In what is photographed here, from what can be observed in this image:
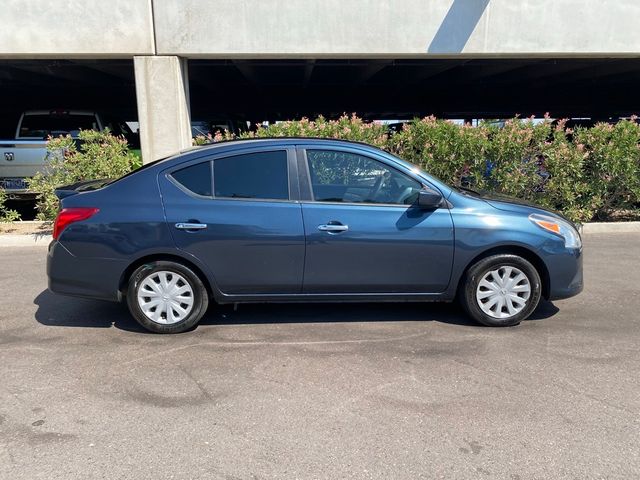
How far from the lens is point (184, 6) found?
28.5 ft

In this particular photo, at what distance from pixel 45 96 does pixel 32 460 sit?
77.6 feet

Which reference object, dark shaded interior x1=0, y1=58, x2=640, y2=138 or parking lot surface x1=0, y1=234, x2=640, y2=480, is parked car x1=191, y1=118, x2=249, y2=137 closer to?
dark shaded interior x1=0, y1=58, x2=640, y2=138

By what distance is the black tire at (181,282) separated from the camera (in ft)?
14.3

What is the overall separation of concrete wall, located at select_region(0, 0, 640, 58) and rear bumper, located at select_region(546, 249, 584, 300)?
5.79 m

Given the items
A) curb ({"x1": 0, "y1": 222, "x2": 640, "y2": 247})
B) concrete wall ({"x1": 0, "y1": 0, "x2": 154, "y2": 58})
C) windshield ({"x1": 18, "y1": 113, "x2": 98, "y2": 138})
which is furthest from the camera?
windshield ({"x1": 18, "y1": 113, "x2": 98, "y2": 138})

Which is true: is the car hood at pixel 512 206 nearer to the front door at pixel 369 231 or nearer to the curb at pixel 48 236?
the front door at pixel 369 231

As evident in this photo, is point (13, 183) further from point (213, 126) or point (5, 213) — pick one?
point (213, 126)

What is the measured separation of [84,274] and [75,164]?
4723mm

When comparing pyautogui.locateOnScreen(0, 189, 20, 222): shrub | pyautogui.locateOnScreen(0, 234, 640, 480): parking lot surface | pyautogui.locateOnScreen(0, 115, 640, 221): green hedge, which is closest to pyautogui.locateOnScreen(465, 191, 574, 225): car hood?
pyautogui.locateOnScreen(0, 234, 640, 480): parking lot surface

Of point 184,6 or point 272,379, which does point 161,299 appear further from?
point 184,6

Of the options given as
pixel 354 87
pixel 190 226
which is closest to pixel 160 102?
pixel 190 226

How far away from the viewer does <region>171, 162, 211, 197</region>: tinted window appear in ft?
14.4

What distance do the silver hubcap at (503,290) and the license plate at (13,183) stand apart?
28.2 ft

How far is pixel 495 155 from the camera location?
8.39 m
